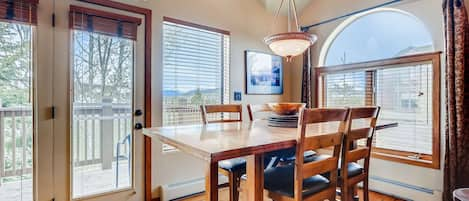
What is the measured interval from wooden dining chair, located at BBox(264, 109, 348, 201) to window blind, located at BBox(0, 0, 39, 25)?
6.88ft

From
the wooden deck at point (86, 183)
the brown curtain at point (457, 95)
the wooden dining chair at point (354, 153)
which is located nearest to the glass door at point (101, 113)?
the wooden deck at point (86, 183)

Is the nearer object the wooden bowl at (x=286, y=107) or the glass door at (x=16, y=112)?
the glass door at (x=16, y=112)

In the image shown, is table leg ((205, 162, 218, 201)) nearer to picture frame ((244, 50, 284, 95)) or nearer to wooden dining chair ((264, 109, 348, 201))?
wooden dining chair ((264, 109, 348, 201))

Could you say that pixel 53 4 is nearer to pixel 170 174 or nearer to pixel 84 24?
pixel 84 24

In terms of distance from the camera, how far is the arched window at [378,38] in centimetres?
289

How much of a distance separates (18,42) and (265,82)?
8.68 feet

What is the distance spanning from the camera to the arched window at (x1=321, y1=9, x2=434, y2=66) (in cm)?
289

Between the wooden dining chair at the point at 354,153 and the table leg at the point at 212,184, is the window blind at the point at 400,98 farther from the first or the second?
the table leg at the point at 212,184

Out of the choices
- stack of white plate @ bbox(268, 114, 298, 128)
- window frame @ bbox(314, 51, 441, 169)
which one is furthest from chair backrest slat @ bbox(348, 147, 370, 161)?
window frame @ bbox(314, 51, 441, 169)

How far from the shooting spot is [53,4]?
2.26m

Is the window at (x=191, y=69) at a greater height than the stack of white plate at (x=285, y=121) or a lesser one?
greater

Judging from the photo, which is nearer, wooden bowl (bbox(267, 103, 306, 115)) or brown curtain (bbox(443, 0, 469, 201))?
wooden bowl (bbox(267, 103, 306, 115))

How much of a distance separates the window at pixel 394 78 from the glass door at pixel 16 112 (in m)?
3.18

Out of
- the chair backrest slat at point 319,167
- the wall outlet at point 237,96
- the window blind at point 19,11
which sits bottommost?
the chair backrest slat at point 319,167
